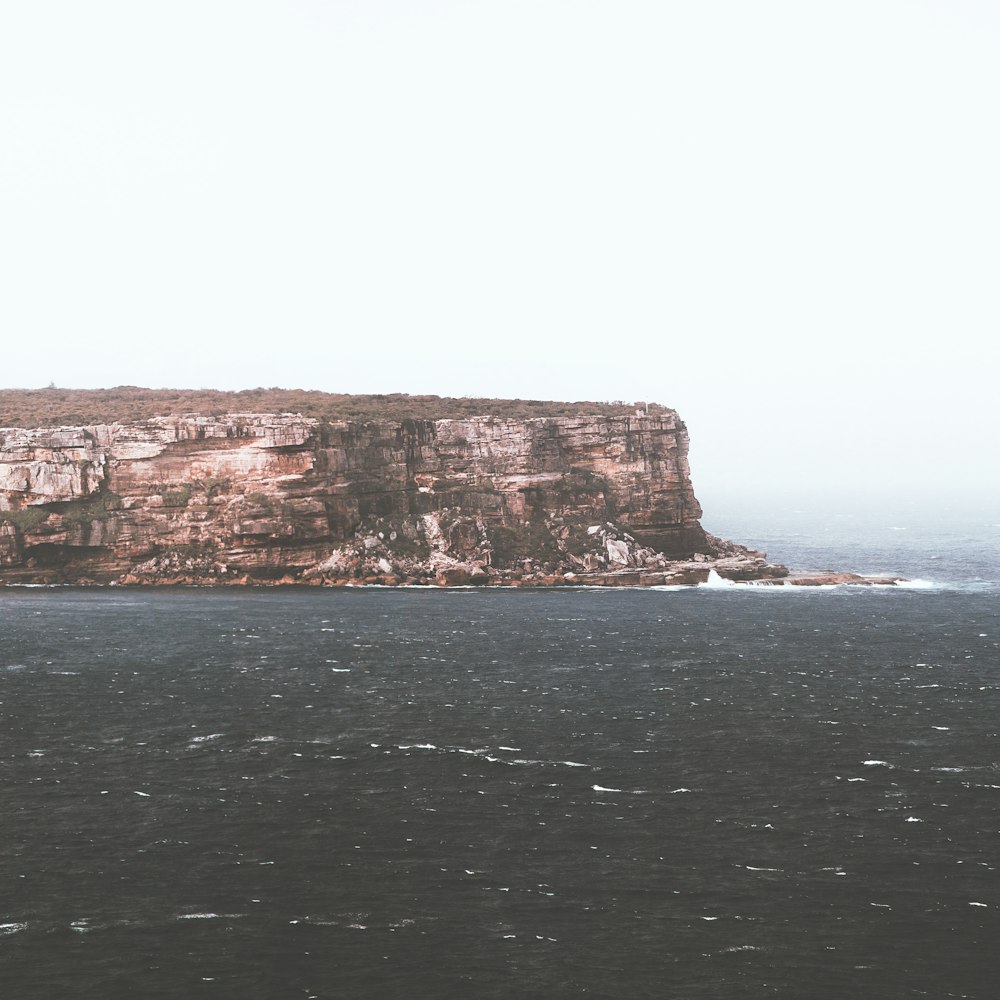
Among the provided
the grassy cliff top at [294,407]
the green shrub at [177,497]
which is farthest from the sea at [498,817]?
the grassy cliff top at [294,407]

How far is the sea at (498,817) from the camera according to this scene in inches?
1216

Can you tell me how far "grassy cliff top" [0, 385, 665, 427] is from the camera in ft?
415

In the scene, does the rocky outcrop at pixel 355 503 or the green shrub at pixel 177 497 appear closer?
the rocky outcrop at pixel 355 503

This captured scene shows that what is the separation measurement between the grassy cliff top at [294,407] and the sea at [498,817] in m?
49.8

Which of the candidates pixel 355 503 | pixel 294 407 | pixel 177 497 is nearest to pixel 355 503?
pixel 355 503

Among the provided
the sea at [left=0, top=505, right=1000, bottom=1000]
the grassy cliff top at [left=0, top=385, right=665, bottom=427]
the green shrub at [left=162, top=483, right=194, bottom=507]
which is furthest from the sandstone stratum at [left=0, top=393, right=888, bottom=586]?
the sea at [left=0, top=505, right=1000, bottom=1000]

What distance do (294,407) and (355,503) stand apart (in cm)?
1795

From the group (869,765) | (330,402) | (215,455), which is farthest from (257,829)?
(330,402)

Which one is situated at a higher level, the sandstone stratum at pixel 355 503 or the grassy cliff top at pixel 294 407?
the grassy cliff top at pixel 294 407

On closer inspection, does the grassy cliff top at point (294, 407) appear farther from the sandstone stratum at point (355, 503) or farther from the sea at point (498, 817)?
the sea at point (498, 817)

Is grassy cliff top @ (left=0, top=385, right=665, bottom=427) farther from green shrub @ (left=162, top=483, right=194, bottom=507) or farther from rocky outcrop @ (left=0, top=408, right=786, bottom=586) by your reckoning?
green shrub @ (left=162, top=483, right=194, bottom=507)

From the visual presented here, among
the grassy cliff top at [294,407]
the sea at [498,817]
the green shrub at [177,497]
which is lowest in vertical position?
the sea at [498,817]

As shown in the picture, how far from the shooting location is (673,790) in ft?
149

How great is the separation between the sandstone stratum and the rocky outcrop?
16 cm
